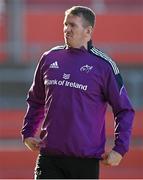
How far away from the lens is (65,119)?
4277 mm

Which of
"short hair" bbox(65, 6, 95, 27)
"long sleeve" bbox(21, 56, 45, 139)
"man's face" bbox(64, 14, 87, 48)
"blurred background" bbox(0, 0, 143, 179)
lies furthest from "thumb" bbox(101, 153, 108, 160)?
"blurred background" bbox(0, 0, 143, 179)

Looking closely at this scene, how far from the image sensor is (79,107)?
14.0 feet

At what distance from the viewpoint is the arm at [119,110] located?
168 inches

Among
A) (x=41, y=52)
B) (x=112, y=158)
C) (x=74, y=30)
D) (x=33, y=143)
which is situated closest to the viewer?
(x=112, y=158)

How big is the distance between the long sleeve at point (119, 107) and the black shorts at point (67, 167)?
0.19 metres

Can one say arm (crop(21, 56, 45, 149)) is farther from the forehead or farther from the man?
the forehead

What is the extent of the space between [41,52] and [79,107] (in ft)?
34.3

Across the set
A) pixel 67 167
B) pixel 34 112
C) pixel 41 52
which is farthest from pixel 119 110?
pixel 41 52

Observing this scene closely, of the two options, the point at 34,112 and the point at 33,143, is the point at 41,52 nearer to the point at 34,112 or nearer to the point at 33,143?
the point at 34,112

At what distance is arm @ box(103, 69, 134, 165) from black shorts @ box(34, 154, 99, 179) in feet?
0.37

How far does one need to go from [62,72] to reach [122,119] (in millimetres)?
402

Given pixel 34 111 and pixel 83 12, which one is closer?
pixel 83 12

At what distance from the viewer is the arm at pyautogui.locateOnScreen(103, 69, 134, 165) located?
14.0ft

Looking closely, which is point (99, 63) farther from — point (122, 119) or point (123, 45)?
point (123, 45)
